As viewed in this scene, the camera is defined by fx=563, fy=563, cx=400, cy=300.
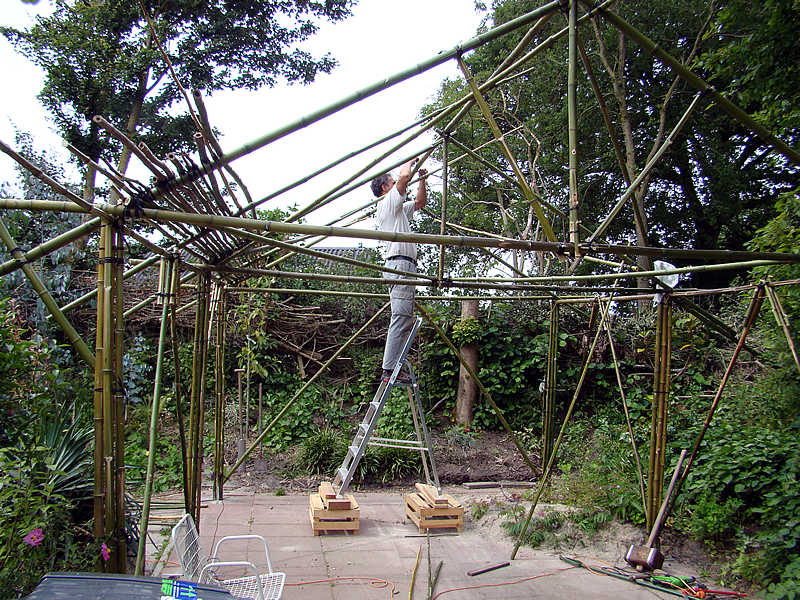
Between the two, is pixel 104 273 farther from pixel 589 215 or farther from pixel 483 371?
pixel 589 215

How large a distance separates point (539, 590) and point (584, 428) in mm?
4126

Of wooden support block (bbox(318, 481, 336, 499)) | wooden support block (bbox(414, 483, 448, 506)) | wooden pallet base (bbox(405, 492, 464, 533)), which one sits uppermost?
wooden support block (bbox(318, 481, 336, 499))

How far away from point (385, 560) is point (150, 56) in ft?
26.7

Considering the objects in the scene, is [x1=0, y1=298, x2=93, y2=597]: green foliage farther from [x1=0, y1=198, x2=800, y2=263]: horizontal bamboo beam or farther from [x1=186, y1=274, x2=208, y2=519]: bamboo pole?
[x1=0, y1=198, x2=800, y2=263]: horizontal bamboo beam

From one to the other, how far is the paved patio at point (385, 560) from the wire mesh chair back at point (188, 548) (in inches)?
26.4

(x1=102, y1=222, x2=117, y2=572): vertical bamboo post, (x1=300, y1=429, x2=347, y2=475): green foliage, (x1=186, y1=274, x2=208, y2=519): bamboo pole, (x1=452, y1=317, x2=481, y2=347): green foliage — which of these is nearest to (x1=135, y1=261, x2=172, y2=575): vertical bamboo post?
(x1=102, y1=222, x2=117, y2=572): vertical bamboo post

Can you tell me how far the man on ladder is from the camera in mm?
4566

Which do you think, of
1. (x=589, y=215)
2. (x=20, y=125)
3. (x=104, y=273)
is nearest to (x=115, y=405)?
(x=104, y=273)

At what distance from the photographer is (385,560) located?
387cm

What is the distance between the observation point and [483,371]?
7.87 metres

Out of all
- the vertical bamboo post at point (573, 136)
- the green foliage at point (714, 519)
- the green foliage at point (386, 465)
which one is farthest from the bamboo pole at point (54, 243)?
the green foliage at point (386, 465)

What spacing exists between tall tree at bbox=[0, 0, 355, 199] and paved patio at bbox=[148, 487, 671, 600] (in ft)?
22.5

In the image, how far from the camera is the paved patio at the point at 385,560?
3.40m

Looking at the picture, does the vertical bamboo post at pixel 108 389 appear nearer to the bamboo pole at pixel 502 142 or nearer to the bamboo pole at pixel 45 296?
the bamboo pole at pixel 45 296
